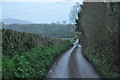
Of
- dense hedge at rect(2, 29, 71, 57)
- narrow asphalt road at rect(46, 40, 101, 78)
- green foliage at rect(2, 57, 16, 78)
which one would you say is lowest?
narrow asphalt road at rect(46, 40, 101, 78)

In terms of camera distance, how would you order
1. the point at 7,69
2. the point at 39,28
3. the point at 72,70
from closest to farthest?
the point at 7,69, the point at 72,70, the point at 39,28

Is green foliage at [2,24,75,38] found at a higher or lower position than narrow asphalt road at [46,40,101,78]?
higher

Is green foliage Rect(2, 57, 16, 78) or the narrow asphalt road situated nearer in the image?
green foliage Rect(2, 57, 16, 78)

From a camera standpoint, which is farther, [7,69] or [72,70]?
[72,70]

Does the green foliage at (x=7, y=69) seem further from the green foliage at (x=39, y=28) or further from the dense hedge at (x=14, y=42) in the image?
the green foliage at (x=39, y=28)

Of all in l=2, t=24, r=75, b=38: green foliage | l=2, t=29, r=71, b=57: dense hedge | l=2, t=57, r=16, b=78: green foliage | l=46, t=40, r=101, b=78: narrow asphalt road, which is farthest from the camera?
l=2, t=24, r=75, b=38: green foliage

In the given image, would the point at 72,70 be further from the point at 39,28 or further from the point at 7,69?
the point at 39,28

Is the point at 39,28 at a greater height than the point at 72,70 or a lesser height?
greater

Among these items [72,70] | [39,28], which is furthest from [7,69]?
[39,28]

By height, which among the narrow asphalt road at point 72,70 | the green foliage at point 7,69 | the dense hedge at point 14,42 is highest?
the dense hedge at point 14,42

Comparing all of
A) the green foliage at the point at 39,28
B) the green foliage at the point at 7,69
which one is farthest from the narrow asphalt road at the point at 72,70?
the green foliage at the point at 7,69

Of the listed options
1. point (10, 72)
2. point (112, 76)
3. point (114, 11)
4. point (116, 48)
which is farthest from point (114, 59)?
point (10, 72)

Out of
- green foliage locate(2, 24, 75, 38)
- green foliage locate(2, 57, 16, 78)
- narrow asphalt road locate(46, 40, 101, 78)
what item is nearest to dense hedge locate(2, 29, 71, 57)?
green foliage locate(2, 24, 75, 38)

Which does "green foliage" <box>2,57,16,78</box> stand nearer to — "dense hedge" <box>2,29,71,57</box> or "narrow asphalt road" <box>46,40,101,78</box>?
"dense hedge" <box>2,29,71,57</box>
